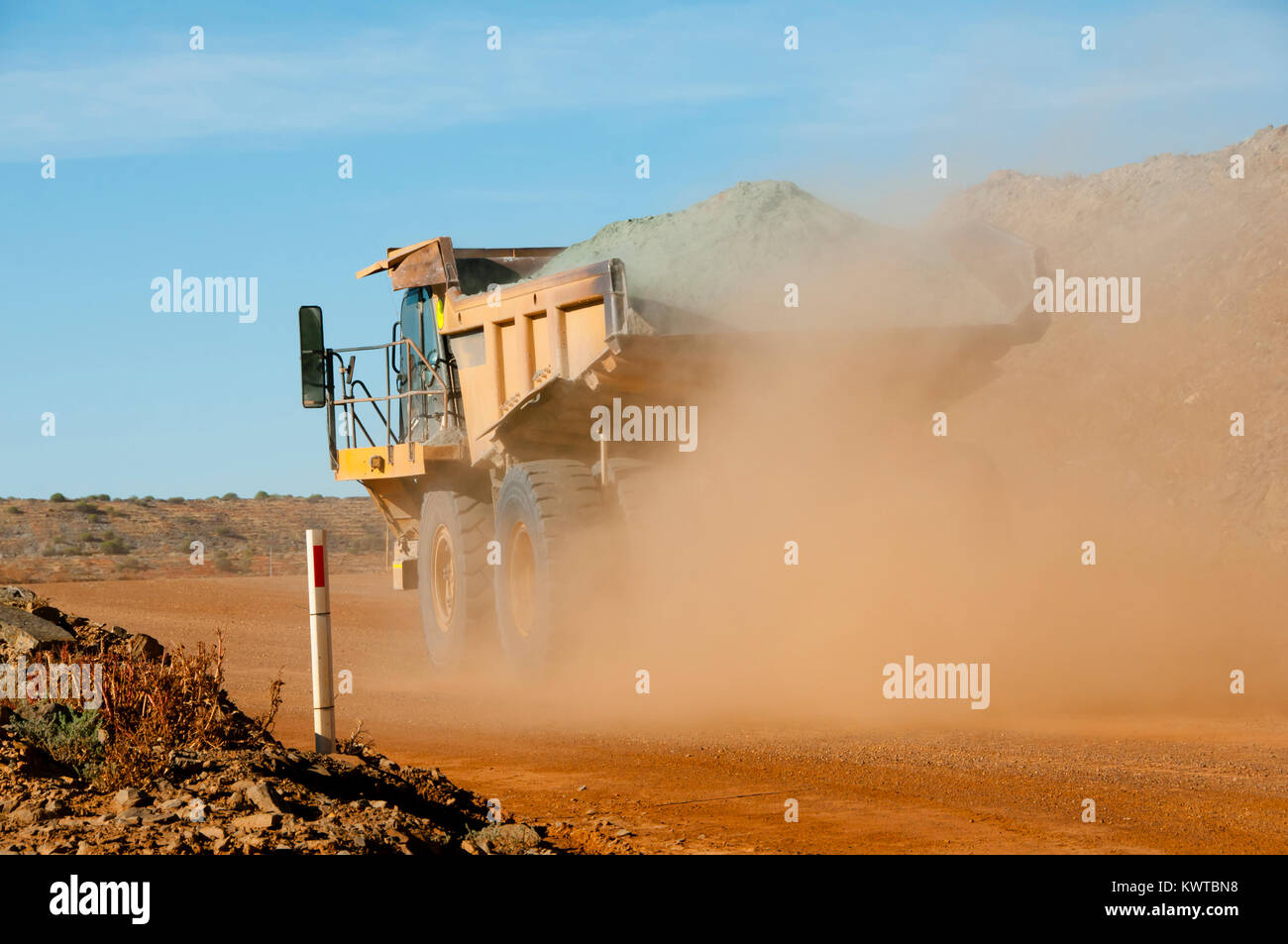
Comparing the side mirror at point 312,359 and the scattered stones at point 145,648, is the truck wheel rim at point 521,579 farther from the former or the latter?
the scattered stones at point 145,648

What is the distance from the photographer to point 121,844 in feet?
15.8

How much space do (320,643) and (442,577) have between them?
25.4 feet

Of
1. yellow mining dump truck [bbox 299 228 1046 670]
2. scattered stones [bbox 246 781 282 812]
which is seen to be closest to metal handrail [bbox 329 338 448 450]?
yellow mining dump truck [bbox 299 228 1046 670]

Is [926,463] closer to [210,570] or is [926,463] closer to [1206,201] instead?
[210,570]

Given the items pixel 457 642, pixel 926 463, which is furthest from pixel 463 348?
pixel 926 463

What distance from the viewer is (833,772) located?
24.9 feet

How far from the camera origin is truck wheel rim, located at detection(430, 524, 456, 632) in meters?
14.4

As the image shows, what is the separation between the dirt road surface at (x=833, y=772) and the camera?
5.85m

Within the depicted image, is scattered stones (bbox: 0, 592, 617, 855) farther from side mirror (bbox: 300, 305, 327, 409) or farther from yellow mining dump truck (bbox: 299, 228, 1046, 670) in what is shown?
side mirror (bbox: 300, 305, 327, 409)

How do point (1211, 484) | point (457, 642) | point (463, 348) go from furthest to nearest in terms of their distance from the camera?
point (1211, 484) → point (457, 642) → point (463, 348)

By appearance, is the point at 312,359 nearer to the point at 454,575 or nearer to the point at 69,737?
the point at 454,575

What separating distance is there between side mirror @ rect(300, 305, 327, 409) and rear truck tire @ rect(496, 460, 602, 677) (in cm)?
315
